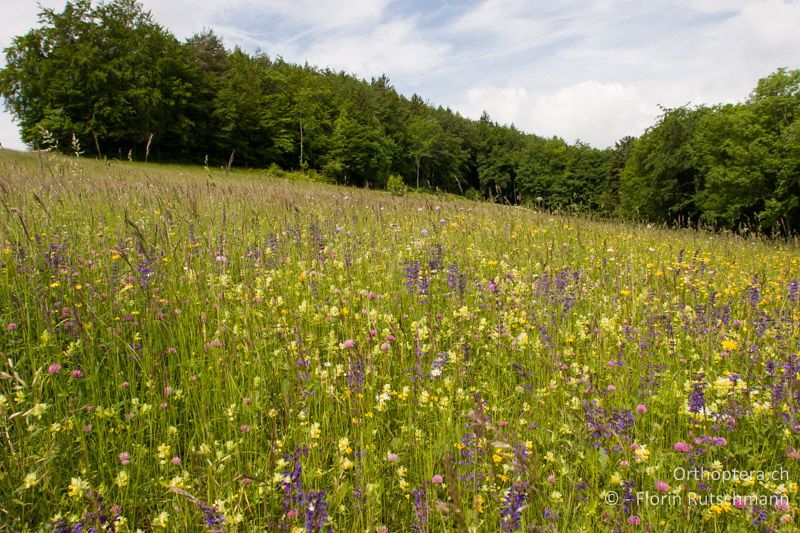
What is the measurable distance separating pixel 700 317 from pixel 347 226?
405 cm

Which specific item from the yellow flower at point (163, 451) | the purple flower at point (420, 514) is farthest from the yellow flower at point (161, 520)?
the purple flower at point (420, 514)

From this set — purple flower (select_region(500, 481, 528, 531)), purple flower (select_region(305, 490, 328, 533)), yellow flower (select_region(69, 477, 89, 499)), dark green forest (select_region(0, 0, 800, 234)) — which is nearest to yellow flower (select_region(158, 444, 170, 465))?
yellow flower (select_region(69, 477, 89, 499))

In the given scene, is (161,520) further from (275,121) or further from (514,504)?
(275,121)

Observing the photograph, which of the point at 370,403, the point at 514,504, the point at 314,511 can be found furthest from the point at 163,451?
the point at 514,504

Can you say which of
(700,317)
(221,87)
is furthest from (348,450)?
(221,87)

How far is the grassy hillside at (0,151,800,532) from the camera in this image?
5.58 ft

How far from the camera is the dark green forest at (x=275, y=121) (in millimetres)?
30641

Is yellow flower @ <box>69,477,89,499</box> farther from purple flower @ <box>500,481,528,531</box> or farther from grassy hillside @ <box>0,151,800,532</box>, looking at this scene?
purple flower @ <box>500,481,528,531</box>

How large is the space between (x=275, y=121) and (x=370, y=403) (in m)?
57.9

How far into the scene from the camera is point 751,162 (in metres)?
30.4

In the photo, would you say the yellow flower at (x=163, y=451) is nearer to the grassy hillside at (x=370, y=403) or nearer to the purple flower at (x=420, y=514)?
the grassy hillside at (x=370, y=403)

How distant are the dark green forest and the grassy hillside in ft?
19.0

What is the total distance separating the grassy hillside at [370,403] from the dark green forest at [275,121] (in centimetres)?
580

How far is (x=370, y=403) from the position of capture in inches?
89.9
